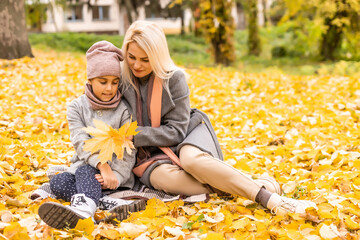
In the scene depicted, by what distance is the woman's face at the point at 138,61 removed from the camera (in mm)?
2592

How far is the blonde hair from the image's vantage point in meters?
2.55

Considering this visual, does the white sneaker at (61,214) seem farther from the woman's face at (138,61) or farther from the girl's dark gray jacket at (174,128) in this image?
the woman's face at (138,61)

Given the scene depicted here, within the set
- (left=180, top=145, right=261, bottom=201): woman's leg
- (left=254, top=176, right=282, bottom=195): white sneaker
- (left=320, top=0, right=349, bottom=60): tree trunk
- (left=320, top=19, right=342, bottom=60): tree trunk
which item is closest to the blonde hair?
(left=180, top=145, right=261, bottom=201): woman's leg

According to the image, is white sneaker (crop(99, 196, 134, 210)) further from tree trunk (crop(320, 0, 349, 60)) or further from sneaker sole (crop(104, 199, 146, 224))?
tree trunk (crop(320, 0, 349, 60))

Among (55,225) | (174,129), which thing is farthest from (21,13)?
(55,225)

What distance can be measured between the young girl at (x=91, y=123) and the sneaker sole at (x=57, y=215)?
298mm

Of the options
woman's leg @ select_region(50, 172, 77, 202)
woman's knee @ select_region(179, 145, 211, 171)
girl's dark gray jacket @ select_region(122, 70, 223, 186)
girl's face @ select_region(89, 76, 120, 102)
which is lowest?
woman's leg @ select_region(50, 172, 77, 202)

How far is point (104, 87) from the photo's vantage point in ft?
8.38

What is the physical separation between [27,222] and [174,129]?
1106mm

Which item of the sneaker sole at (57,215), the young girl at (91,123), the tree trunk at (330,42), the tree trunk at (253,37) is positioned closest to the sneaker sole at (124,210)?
the young girl at (91,123)

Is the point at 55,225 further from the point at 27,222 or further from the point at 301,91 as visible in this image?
the point at 301,91

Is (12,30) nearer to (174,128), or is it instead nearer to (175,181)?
(174,128)

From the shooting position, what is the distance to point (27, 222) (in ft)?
6.86

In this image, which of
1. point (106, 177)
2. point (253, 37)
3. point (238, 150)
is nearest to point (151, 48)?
point (106, 177)
